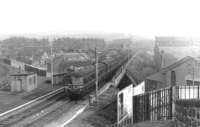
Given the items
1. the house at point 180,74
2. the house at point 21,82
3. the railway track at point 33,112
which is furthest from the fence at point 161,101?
the house at point 21,82

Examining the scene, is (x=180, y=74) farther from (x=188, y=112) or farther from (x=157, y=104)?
(x=188, y=112)

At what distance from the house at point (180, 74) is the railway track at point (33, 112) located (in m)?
8.76

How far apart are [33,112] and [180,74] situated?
12570 millimetres

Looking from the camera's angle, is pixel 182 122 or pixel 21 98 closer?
pixel 182 122

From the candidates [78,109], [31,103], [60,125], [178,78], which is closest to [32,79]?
[31,103]

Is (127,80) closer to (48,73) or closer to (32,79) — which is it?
(32,79)

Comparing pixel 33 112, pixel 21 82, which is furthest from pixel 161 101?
pixel 21 82

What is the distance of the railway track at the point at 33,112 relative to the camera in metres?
14.8

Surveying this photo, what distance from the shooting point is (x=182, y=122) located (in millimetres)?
5855

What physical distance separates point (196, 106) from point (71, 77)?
53.3 feet

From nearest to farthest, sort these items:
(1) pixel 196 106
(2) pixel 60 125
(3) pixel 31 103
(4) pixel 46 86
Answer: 1. (1) pixel 196 106
2. (2) pixel 60 125
3. (3) pixel 31 103
4. (4) pixel 46 86

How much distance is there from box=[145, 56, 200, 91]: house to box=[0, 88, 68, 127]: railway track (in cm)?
876

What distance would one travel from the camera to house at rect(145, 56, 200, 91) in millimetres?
20283

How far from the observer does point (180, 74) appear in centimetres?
2119
